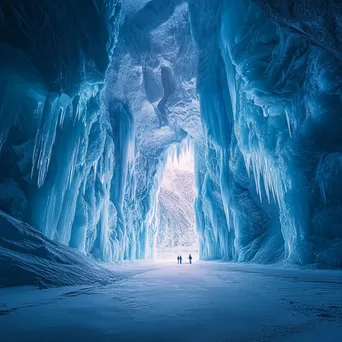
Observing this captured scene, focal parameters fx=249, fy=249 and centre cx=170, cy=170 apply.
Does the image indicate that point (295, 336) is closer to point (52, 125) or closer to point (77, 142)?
point (52, 125)

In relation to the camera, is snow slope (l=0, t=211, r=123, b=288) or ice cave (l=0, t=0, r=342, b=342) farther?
snow slope (l=0, t=211, r=123, b=288)

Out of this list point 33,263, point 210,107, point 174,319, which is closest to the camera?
point 174,319

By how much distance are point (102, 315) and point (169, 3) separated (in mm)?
21419

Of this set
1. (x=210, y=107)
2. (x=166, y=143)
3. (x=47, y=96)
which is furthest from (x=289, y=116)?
(x=166, y=143)

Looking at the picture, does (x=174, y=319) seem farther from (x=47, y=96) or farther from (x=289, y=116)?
(x=289, y=116)

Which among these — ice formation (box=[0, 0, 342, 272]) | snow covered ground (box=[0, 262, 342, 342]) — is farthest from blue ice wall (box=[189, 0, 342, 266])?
snow covered ground (box=[0, 262, 342, 342])

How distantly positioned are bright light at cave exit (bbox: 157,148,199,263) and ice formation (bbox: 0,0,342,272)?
30.3 m

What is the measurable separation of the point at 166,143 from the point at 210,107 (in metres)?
11.3

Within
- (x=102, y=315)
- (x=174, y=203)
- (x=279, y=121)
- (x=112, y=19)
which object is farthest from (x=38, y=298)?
(x=174, y=203)

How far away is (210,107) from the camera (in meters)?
18.3

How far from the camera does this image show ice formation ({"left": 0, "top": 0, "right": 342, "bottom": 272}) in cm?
899

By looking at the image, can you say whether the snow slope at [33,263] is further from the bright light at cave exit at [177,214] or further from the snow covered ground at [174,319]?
the bright light at cave exit at [177,214]

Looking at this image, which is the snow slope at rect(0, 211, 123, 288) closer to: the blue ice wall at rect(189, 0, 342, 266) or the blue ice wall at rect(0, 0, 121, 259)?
the blue ice wall at rect(0, 0, 121, 259)

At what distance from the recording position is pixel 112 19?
1232 centimetres
